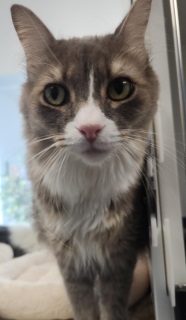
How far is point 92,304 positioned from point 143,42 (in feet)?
2.10

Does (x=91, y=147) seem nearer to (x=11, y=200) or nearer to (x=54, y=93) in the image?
(x=54, y=93)

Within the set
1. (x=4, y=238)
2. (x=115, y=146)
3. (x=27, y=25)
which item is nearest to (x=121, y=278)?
(x=115, y=146)

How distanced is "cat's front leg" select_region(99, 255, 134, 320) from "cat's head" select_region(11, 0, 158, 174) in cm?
27

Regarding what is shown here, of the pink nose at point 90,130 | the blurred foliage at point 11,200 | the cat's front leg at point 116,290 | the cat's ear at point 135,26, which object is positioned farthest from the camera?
the blurred foliage at point 11,200

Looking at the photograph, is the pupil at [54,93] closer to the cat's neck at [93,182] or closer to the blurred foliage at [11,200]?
the cat's neck at [93,182]

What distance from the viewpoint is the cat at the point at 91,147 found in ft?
2.26

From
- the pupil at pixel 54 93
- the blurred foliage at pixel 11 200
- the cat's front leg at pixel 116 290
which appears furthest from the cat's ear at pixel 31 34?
the blurred foliage at pixel 11 200

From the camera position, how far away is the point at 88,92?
684mm

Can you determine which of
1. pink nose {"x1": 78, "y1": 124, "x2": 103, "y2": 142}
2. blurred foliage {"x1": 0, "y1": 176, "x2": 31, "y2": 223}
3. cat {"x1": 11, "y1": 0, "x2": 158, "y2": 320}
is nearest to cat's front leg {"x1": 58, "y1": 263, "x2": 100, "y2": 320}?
cat {"x1": 11, "y1": 0, "x2": 158, "y2": 320}

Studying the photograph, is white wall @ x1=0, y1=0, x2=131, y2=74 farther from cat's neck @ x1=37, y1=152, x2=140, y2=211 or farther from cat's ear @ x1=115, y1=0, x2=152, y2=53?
cat's neck @ x1=37, y1=152, x2=140, y2=211

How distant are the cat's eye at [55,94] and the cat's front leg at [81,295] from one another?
425 mm

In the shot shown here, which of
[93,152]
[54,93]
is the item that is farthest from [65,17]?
[93,152]

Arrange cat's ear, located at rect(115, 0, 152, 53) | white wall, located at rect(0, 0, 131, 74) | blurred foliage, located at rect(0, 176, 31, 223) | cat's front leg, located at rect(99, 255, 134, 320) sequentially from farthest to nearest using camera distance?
blurred foliage, located at rect(0, 176, 31, 223), white wall, located at rect(0, 0, 131, 74), cat's front leg, located at rect(99, 255, 134, 320), cat's ear, located at rect(115, 0, 152, 53)

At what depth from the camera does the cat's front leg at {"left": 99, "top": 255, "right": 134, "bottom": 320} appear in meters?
0.86
